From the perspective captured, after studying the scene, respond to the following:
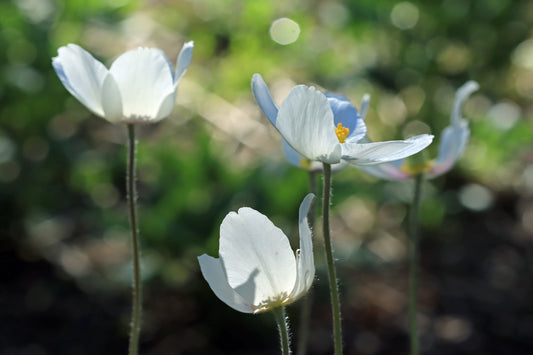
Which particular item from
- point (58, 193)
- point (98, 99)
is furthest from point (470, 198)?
point (98, 99)

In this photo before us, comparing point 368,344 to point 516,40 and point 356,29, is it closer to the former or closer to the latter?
point 356,29

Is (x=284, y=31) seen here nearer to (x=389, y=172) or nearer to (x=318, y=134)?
(x=389, y=172)

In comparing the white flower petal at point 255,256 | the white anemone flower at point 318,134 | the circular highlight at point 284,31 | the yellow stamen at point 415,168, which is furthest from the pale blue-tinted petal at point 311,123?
the circular highlight at point 284,31

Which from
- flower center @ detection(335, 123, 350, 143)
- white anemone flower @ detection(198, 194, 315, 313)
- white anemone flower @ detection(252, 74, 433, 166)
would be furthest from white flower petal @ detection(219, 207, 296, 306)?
→ flower center @ detection(335, 123, 350, 143)

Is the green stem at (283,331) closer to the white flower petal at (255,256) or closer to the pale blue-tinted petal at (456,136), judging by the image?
the white flower petal at (255,256)

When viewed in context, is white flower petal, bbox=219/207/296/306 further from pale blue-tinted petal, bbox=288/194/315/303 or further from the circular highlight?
the circular highlight

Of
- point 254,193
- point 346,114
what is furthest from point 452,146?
point 254,193
